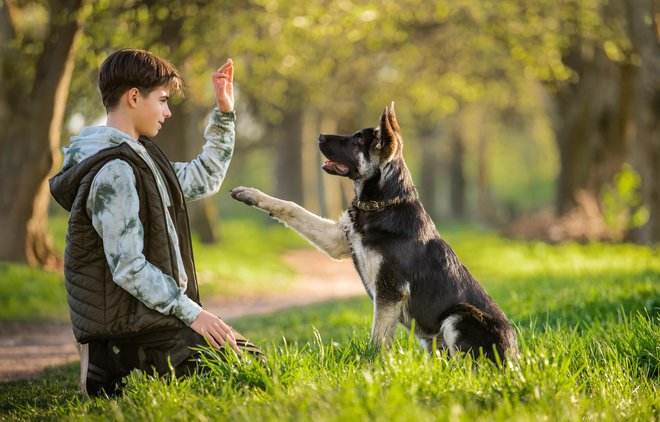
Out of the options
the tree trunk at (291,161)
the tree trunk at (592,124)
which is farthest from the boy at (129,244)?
the tree trunk at (291,161)

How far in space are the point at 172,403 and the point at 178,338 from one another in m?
0.54

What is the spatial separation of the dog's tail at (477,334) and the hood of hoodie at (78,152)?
7.82ft

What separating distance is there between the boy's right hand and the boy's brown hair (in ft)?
4.53

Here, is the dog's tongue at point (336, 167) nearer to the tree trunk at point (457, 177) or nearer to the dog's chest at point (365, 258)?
the dog's chest at point (365, 258)

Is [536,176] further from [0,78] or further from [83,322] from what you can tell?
[83,322]

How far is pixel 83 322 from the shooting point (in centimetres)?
407

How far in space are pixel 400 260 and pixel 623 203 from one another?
1549cm

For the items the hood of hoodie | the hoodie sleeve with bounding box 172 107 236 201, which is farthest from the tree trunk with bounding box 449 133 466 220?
the hood of hoodie

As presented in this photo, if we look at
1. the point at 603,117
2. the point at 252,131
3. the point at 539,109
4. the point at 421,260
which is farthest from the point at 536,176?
the point at 421,260

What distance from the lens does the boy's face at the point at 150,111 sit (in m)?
4.27

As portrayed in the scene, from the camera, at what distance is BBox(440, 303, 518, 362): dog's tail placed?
15.3 feet

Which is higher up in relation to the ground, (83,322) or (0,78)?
(0,78)

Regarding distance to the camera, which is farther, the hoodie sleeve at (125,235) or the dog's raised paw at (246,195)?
the dog's raised paw at (246,195)

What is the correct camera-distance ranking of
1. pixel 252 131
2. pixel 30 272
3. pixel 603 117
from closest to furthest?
1. pixel 30 272
2. pixel 603 117
3. pixel 252 131
